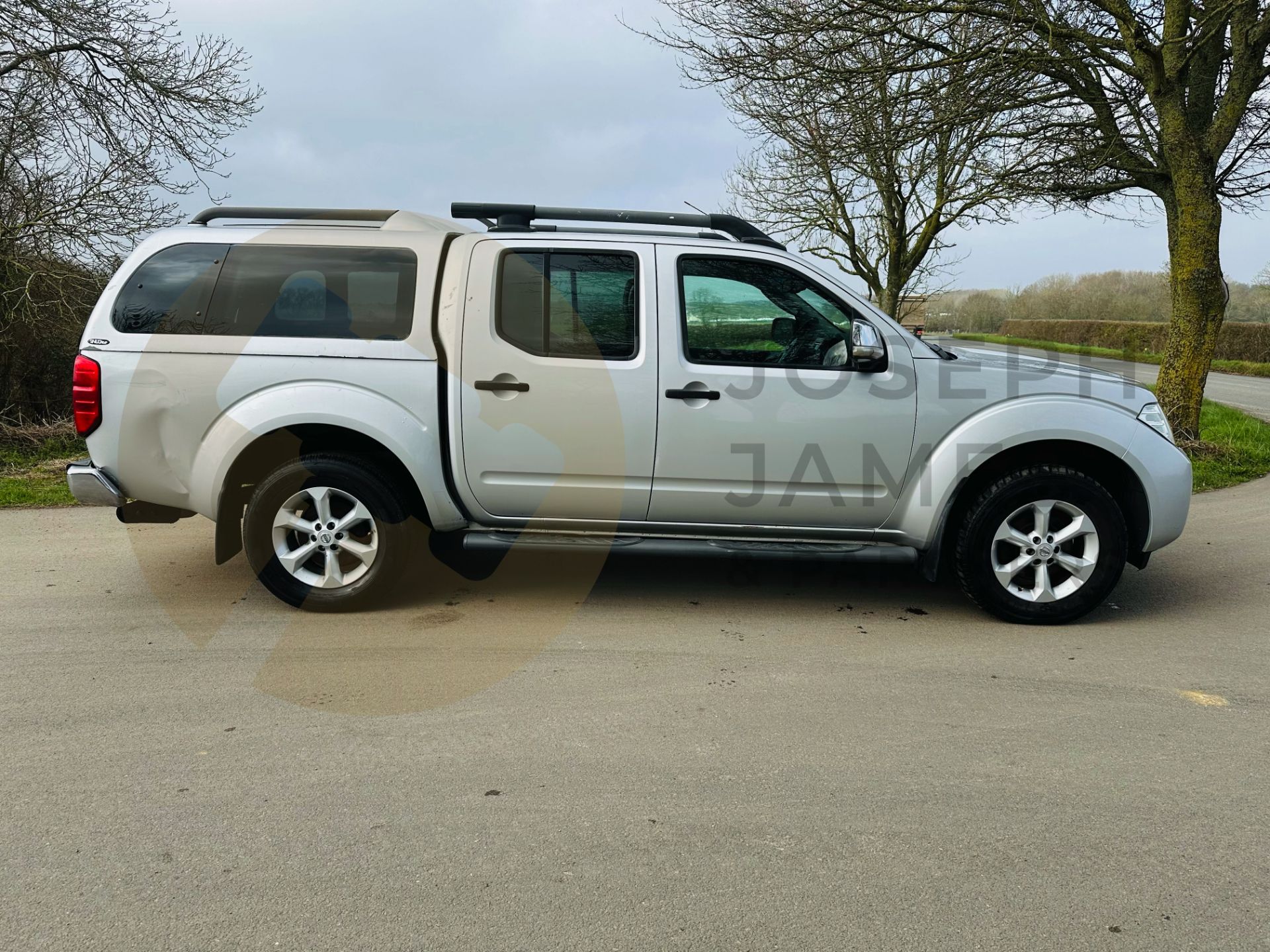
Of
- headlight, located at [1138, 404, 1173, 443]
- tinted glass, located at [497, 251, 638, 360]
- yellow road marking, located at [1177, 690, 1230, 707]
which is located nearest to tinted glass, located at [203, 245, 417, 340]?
tinted glass, located at [497, 251, 638, 360]

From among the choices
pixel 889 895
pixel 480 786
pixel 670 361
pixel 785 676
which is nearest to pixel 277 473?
pixel 670 361

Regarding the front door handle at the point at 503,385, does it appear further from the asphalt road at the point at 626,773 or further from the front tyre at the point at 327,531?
the asphalt road at the point at 626,773

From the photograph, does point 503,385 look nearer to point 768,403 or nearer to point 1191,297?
point 768,403

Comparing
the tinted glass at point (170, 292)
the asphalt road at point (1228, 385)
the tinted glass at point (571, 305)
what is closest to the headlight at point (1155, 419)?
the tinted glass at point (571, 305)

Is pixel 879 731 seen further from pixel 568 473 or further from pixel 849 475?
pixel 568 473

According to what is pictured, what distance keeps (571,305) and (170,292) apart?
2.10 m

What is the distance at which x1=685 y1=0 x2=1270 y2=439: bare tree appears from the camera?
9.72 metres

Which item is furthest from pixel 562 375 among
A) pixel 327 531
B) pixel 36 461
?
pixel 36 461

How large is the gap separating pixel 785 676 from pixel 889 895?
63.6 inches

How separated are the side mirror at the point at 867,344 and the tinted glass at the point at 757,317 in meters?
0.09

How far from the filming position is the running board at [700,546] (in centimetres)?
489

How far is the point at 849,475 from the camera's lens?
16.1ft

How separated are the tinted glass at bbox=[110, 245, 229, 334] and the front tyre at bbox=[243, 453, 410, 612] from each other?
93 cm

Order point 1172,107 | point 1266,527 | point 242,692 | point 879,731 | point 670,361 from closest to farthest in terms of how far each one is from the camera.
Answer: point 879,731 → point 242,692 → point 670,361 → point 1266,527 → point 1172,107
